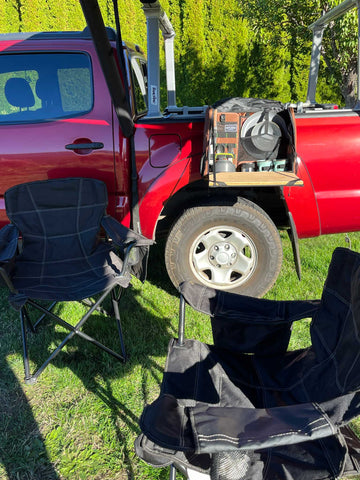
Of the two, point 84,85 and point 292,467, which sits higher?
point 84,85

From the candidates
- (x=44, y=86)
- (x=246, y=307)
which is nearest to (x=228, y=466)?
(x=246, y=307)

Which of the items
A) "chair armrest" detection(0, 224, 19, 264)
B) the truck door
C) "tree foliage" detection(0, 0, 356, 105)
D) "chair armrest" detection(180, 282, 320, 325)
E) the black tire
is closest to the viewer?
"chair armrest" detection(180, 282, 320, 325)

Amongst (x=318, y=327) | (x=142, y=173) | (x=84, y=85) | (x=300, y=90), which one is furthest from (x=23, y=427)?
(x=300, y=90)

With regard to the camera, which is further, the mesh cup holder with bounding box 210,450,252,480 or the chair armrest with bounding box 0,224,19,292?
the chair armrest with bounding box 0,224,19,292

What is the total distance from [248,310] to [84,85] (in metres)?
1.95

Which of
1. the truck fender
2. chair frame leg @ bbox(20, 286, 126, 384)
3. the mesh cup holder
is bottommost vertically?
chair frame leg @ bbox(20, 286, 126, 384)

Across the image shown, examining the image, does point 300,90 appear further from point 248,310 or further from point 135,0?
point 248,310

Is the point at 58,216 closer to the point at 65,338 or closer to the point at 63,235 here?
the point at 63,235

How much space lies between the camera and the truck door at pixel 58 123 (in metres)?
2.54

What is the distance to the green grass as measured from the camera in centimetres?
171

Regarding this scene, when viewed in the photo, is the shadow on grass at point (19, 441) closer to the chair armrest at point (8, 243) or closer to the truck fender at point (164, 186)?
the chair armrest at point (8, 243)

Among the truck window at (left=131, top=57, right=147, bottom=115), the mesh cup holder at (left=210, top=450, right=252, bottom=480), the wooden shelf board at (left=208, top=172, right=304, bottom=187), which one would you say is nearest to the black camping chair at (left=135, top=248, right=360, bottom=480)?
the mesh cup holder at (left=210, top=450, right=252, bottom=480)

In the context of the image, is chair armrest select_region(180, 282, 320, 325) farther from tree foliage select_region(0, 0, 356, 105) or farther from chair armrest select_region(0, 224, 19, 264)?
tree foliage select_region(0, 0, 356, 105)

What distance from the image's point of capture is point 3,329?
2621mm
